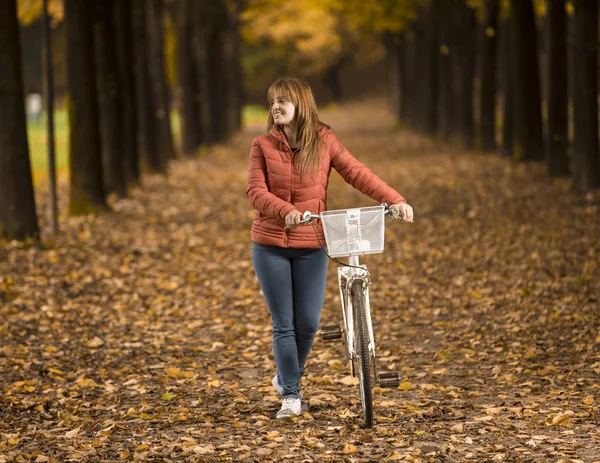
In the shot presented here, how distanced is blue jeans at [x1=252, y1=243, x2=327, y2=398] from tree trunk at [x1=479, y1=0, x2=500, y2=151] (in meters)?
22.5

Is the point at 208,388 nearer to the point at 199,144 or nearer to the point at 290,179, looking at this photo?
the point at 290,179

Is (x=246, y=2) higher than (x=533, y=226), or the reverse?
(x=246, y=2)

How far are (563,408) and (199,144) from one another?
95.5 feet

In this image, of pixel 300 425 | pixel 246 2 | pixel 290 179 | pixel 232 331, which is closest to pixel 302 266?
pixel 290 179

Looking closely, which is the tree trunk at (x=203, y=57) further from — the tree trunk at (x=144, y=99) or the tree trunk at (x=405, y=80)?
the tree trunk at (x=405, y=80)

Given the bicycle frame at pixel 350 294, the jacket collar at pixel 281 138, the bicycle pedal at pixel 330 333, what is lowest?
the bicycle pedal at pixel 330 333

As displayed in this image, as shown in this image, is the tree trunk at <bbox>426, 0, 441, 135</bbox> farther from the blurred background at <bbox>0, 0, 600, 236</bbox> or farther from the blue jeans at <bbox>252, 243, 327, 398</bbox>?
the blue jeans at <bbox>252, 243, 327, 398</bbox>

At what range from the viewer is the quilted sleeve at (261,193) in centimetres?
622

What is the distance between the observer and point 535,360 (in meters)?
8.33

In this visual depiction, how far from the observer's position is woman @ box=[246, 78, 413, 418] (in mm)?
6395

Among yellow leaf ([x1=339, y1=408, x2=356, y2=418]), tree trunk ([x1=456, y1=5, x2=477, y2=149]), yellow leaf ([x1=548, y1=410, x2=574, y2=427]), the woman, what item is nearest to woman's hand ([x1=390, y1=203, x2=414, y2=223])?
the woman

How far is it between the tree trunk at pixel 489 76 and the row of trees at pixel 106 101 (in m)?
8.43

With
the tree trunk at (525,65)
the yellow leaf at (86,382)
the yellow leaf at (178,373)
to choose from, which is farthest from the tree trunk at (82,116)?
the yellow leaf at (86,382)

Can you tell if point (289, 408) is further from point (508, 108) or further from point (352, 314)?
point (508, 108)
